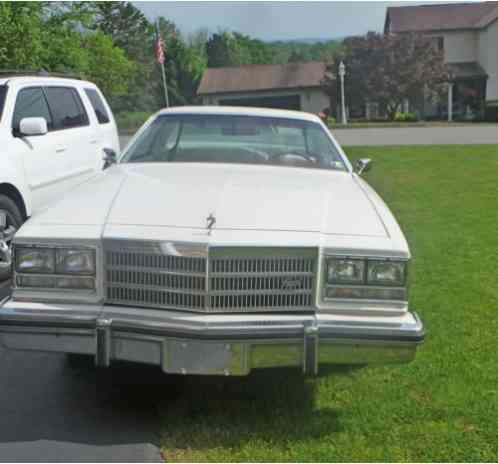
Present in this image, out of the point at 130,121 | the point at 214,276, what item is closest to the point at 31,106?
the point at 214,276

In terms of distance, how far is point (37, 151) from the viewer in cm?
710

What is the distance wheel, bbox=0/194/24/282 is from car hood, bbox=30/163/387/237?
2092mm

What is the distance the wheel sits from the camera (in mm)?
6402

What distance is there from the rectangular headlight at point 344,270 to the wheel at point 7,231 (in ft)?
12.3

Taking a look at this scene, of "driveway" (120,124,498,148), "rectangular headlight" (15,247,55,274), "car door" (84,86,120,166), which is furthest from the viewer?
"driveway" (120,124,498,148)

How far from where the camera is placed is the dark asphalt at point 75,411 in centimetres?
353

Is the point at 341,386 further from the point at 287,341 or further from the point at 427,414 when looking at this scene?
the point at 287,341

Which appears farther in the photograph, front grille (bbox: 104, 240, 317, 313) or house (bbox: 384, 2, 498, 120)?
house (bbox: 384, 2, 498, 120)

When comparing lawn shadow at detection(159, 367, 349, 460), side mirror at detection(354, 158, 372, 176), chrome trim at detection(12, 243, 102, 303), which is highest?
side mirror at detection(354, 158, 372, 176)

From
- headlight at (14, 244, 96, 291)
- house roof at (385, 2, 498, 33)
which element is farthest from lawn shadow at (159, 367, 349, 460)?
house roof at (385, 2, 498, 33)

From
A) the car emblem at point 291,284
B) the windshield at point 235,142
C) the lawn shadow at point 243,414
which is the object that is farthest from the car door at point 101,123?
the car emblem at point 291,284

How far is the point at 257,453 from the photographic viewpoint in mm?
3486

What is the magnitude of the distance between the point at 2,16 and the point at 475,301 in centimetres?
1455

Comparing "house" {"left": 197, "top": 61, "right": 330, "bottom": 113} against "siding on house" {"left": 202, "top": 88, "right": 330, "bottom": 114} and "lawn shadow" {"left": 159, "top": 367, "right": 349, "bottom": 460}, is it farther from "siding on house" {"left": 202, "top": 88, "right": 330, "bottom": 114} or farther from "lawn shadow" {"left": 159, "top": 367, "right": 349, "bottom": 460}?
"lawn shadow" {"left": 159, "top": 367, "right": 349, "bottom": 460}
